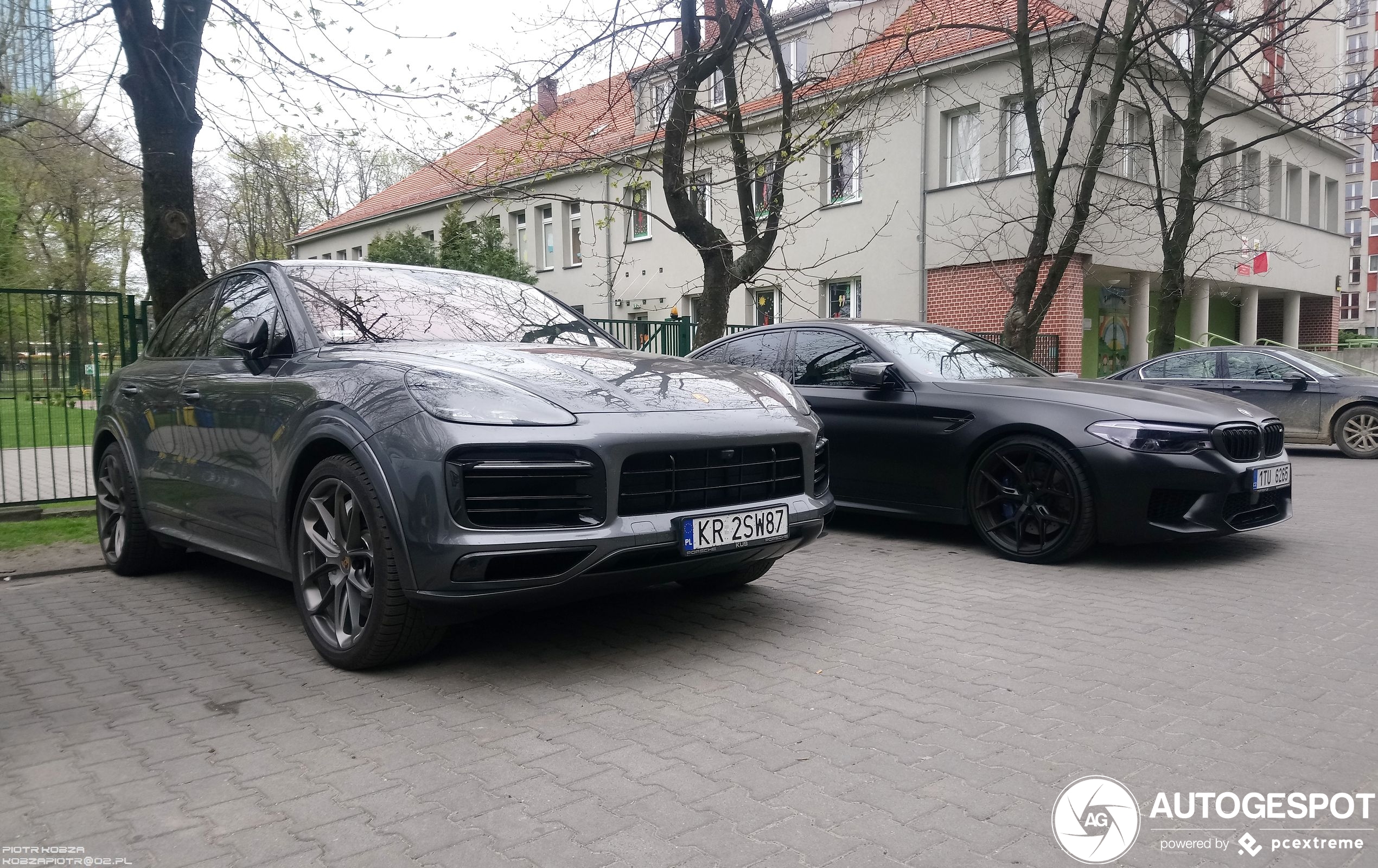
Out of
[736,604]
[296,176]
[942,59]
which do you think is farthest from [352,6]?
[942,59]

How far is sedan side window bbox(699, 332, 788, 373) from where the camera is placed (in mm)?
7578

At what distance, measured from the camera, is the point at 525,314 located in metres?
5.22

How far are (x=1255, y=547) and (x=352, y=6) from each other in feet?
26.7

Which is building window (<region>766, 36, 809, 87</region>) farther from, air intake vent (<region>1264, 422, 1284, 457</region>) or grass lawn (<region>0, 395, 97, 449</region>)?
air intake vent (<region>1264, 422, 1284, 457</region>)

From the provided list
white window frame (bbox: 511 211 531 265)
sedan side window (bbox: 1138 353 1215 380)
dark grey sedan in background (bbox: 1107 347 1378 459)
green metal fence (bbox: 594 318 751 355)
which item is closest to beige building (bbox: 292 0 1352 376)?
green metal fence (bbox: 594 318 751 355)

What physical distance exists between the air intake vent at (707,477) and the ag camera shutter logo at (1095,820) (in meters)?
1.69

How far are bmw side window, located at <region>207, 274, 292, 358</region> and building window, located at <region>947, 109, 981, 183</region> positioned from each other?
1808cm

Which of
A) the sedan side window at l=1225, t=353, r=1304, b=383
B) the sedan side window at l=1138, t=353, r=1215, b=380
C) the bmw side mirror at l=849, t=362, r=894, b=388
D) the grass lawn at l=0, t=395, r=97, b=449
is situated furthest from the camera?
the sedan side window at l=1138, t=353, r=1215, b=380

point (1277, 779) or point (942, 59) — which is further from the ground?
point (942, 59)

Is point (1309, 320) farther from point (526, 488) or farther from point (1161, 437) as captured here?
point (526, 488)

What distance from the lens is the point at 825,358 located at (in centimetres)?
725

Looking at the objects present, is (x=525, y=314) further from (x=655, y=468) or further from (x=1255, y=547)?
(x=1255, y=547)

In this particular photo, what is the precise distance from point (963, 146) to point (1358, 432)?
35.2 ft

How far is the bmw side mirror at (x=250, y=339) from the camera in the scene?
14.5 ft
